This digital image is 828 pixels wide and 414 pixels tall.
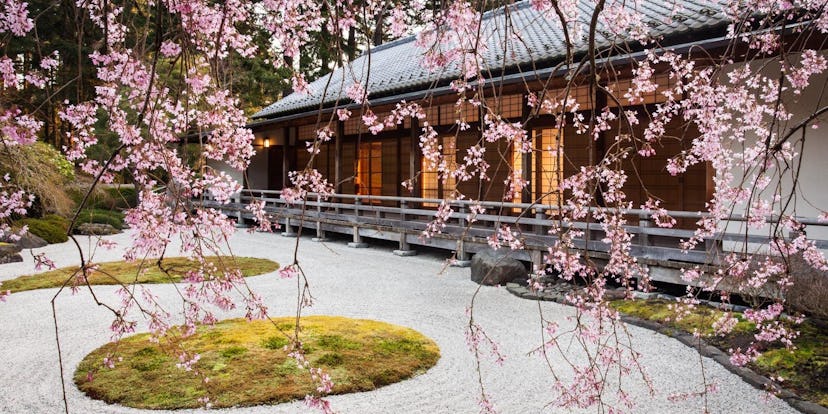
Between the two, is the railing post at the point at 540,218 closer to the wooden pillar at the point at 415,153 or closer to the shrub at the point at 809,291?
the wooden pillar at the point at 415,153

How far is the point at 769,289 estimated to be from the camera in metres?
6.04

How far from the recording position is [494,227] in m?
10.4

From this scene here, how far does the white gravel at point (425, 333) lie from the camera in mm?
4391

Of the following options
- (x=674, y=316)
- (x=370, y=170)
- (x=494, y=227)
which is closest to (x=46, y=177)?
(x=370, y=170)

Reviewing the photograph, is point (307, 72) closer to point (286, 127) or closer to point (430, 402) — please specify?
point (286, 127)

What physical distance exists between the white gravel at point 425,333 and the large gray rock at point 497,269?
0.21 metres

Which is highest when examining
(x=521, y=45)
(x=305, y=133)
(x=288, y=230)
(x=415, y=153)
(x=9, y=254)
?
(x=521, y=45)

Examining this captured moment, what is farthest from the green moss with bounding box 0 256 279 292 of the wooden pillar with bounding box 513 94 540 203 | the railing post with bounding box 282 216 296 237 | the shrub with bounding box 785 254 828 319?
the shrub with bounding box 785 254 828 319

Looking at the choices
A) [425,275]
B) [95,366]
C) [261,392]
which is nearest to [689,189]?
[425,275]

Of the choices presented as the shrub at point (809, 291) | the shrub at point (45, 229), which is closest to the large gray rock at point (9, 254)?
the shrub at point (45, 229)

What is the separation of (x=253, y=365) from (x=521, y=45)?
9317 millimetres

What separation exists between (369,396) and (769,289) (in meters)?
4.21

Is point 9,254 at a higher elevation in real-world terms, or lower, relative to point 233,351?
higher

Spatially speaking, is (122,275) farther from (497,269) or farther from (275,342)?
(497,269)
